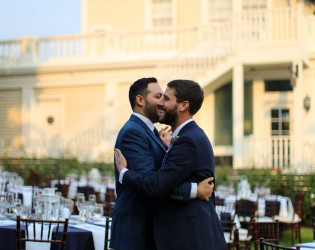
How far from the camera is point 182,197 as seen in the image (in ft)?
12.1

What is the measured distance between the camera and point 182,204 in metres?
3.74

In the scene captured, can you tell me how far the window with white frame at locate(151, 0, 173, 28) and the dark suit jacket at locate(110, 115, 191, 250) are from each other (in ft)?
58.8

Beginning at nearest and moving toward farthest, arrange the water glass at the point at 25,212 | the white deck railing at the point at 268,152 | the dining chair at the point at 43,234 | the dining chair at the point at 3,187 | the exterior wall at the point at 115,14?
the dining chair at the point at 43,234 → the water glass at the point at 25,212 → the dining chair at the point at 3,187 → the white deck railing at the point at 268,152 → the exterior wall at the point at 115,14

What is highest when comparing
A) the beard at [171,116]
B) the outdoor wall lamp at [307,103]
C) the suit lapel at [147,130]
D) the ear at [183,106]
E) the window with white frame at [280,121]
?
the outdoor wall lamp at [307,103]

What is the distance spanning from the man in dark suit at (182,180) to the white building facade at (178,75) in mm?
12027

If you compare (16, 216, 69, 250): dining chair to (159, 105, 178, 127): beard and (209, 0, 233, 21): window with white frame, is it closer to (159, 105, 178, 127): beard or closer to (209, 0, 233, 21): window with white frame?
(159, 105, 178, 127): beard

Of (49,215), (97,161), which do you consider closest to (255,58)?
(97,161)

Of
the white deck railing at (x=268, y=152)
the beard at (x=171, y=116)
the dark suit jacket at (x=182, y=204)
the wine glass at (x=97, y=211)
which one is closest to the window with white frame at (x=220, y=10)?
the white deck railing at (x=268, y=152)

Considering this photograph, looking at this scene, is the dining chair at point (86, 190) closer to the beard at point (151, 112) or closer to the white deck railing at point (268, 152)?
the white deck railing at point (268, 152)

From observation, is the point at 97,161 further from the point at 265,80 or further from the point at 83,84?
the point at 265,80

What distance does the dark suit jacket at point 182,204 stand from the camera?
12.0 feet

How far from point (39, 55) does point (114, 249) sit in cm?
1808

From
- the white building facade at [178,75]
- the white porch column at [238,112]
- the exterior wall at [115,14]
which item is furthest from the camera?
the exterior wall at [115,14]

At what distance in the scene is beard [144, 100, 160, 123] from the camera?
4.12 metres
